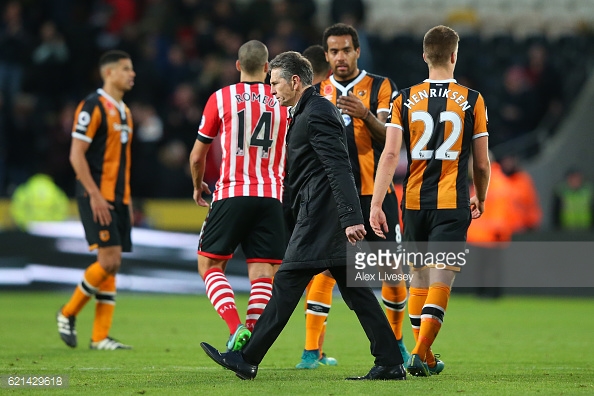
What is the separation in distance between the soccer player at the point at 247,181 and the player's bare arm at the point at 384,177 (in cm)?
95

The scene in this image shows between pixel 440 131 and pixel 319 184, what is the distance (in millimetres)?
1036

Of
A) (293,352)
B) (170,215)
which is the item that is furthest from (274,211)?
(170,215)

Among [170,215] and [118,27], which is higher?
[118,27]

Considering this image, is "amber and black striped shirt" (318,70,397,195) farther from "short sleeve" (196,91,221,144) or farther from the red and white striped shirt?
"short sleeve" (196,91,221,144)

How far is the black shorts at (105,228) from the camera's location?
930 centimetres

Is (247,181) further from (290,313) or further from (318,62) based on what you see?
(318,62)

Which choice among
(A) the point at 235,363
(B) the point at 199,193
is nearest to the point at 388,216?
(B) the point at 199,193

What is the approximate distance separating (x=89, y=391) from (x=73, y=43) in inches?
498

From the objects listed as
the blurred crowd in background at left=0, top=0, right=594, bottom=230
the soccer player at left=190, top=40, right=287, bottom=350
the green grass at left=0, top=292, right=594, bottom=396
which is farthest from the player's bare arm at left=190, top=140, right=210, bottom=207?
the blurred crowd in background at left=0, top=0, right=594, bottom=230

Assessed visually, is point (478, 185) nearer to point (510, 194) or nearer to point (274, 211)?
point (274, 211)

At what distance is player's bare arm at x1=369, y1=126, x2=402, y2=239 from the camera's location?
6.90 m

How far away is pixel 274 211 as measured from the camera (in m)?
7.66

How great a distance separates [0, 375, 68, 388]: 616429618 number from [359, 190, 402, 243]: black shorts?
258 cm

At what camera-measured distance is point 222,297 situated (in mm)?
7340
